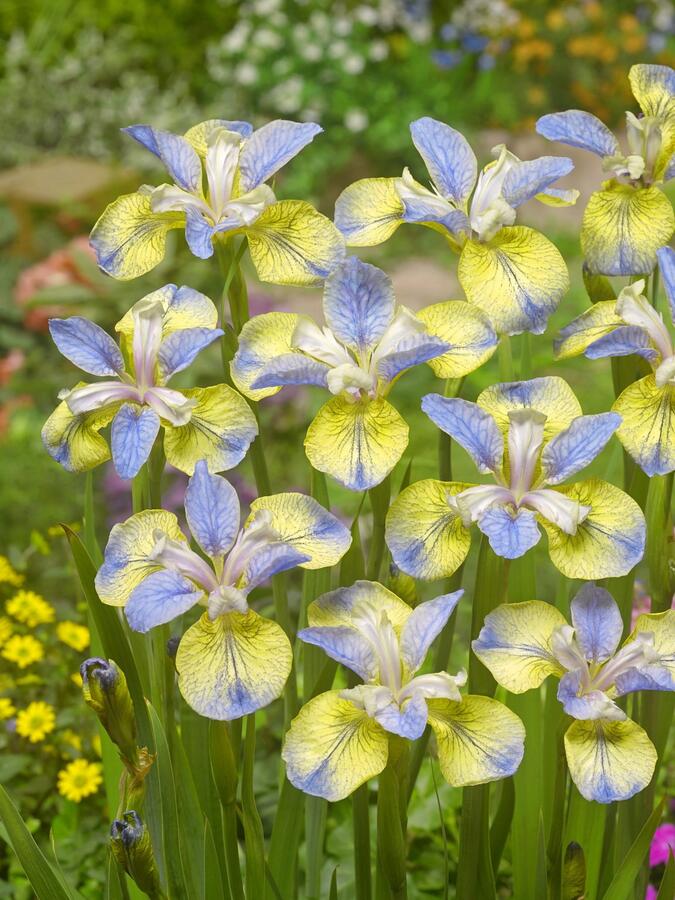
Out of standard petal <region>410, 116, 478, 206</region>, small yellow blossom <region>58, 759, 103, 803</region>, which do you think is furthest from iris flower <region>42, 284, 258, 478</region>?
small yellow blossom <region>58, 759, 103, 803</region>

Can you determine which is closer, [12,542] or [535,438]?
[535,438]

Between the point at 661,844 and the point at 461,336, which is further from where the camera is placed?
the point at 661,844

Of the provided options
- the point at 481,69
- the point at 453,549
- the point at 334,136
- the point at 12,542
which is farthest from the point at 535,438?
the point at 481,69

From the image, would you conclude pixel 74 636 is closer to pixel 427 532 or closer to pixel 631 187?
pixel 427 532

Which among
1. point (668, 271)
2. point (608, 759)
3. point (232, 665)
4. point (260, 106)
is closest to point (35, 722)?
point (232, 665)

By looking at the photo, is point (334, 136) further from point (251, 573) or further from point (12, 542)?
point (251, 573)

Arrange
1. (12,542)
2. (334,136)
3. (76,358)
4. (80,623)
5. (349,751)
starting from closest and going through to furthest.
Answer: (349,751)
(76,358)
(80,623)
(12,542)
(334,136)

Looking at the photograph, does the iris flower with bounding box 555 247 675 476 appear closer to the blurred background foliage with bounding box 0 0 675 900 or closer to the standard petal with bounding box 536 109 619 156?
the standard petal with bounding box 536 109 619 156
